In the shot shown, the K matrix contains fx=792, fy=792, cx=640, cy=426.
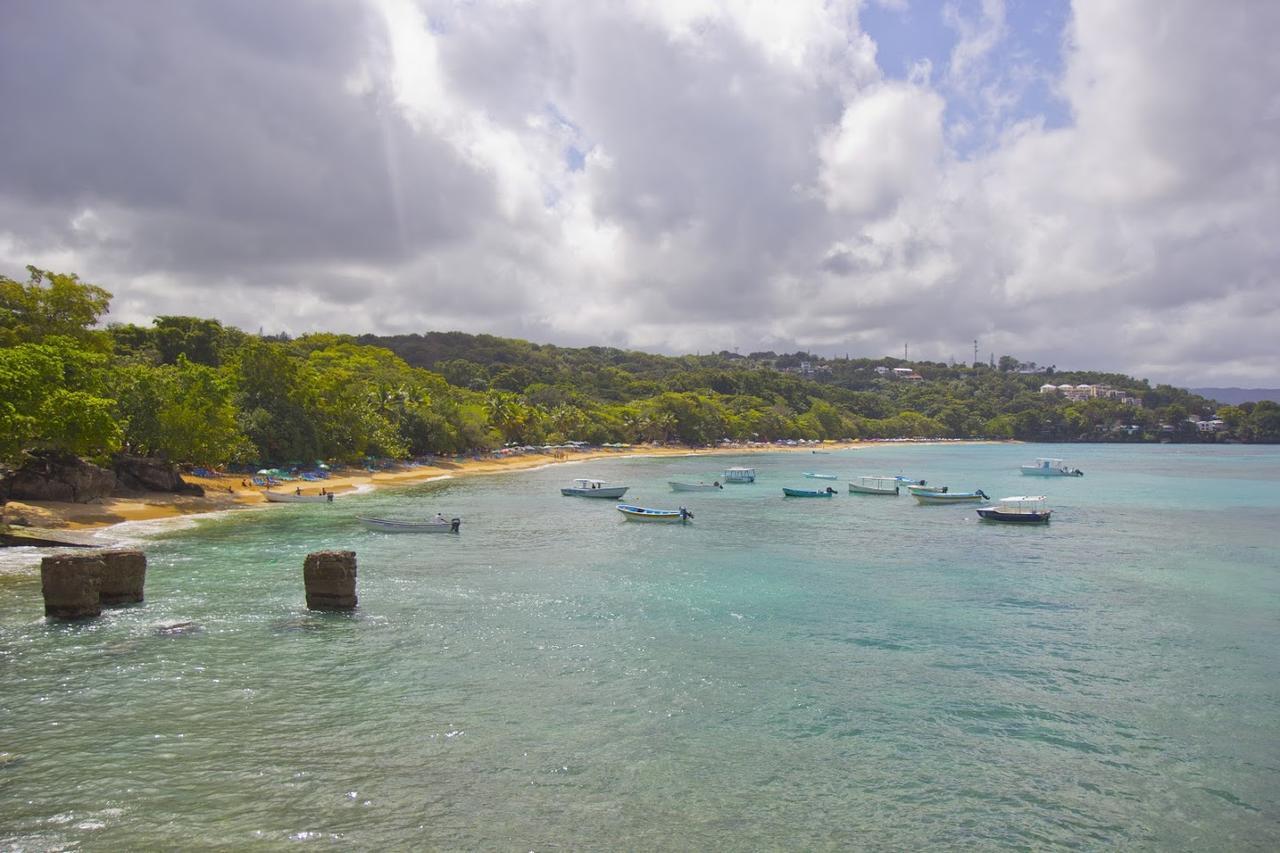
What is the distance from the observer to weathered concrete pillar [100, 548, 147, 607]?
24750 millimetres

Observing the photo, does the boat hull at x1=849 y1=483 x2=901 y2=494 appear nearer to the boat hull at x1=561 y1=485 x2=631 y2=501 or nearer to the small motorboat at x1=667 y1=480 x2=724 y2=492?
the small motorboat at x1=667 y1=480 x2=724 y2=492

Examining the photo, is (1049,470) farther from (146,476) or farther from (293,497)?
(146,476)

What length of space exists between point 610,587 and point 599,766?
656 inches

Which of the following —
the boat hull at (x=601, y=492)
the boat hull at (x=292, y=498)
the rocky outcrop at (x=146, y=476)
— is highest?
the rocky outcrop at (x=146, y=476)

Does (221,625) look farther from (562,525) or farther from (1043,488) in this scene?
(1043,488)

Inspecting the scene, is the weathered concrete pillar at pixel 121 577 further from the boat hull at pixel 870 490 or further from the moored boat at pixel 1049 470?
the moored boat at pixel 1049 470

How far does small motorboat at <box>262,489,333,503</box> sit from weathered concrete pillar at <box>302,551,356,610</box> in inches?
1395

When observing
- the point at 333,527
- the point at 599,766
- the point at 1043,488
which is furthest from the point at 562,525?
the point at 1043,488

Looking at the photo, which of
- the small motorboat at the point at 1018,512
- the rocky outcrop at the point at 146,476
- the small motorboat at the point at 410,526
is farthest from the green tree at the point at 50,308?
the small motorboat at the point at 1018,512

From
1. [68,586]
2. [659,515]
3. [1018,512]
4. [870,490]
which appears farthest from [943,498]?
[68,586]

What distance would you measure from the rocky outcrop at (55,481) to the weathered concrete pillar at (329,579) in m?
Result: 27.6

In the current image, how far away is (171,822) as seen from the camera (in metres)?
12.2

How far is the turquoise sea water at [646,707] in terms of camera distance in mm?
12820

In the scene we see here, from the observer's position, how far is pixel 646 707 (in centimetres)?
1780
